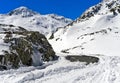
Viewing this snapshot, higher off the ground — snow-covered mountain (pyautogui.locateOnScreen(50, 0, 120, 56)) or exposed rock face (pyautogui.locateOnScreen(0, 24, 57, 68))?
snow-covered mountain (pyautogui.locateOnScreen(50, 0, 120, 56))

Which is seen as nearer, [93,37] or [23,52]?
[23,52]

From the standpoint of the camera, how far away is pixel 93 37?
90188 millimetres

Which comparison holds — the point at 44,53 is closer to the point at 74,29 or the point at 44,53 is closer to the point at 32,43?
the point at 32,43

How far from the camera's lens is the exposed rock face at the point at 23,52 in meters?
28.9

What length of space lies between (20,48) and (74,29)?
8857 cm

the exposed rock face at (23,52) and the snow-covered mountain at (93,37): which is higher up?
→ the snow-covered mountain at (93,37)

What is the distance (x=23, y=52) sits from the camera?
31281 millimetres

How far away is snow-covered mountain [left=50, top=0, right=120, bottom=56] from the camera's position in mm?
73438

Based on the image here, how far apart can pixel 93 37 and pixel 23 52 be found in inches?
2399

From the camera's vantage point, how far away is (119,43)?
250ft

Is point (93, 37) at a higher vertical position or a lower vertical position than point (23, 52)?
higher

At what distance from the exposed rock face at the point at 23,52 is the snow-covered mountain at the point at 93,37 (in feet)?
90.2

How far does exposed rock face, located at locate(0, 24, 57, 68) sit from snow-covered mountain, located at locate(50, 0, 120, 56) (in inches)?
1082

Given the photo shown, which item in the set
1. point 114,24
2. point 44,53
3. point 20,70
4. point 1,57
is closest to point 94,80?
point 20,70
